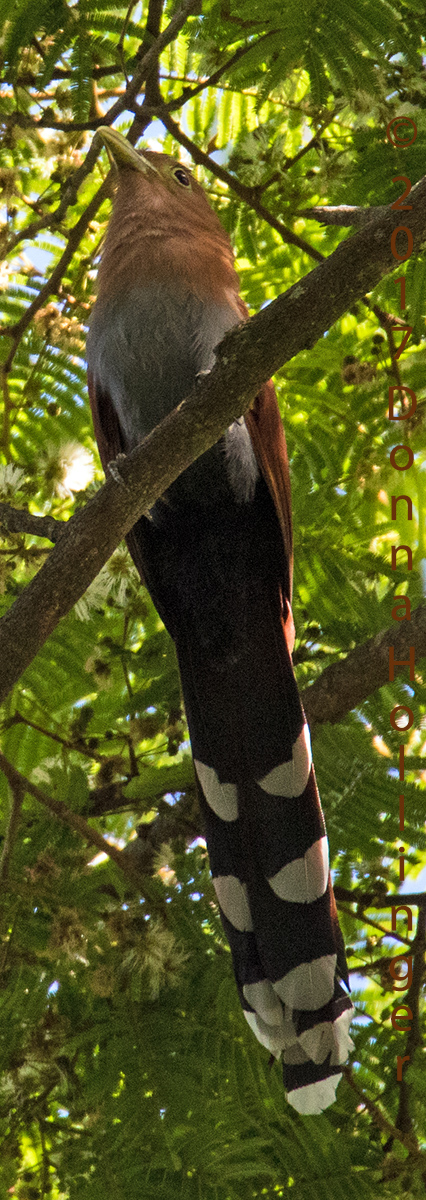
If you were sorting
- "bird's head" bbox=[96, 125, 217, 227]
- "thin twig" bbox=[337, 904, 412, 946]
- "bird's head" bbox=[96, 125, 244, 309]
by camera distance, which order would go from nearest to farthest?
"thin twig" bbox=[337, 904, 412, 946] < "bird's head" bbox=[96, 125, 244, 309] < "bird's head" bbox=[96, 125, 217, 227]

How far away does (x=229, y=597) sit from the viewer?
2.83 m

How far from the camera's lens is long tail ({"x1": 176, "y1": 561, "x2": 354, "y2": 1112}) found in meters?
2.35

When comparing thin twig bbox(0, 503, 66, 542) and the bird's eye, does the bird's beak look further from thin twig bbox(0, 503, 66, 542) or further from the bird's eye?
thin twig bbox(0, 503, 66, 542)

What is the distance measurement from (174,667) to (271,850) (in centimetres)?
57

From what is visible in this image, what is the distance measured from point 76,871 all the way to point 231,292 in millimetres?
1467

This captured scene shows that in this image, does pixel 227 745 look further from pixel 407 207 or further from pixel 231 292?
pixel 407 207

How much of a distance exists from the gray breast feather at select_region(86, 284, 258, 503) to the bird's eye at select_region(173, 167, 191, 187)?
50 cm

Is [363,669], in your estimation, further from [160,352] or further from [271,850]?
[160,352]

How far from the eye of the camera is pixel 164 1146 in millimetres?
2205

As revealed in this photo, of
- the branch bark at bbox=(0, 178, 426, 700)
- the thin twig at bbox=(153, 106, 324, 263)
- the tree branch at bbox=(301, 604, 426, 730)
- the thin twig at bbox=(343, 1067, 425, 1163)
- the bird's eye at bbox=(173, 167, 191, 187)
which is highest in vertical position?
the bird's eye at bbox=(173, 167, 191, 187)

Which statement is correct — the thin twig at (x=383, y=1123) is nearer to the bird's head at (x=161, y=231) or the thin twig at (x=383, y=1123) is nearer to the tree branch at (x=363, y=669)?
the tree branch at (x=363, y=669)

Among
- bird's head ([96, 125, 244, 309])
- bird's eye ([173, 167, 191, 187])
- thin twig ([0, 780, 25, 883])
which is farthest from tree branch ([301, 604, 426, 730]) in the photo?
bird's eye ([173, 167, 191, 187])

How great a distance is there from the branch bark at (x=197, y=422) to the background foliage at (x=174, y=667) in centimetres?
47

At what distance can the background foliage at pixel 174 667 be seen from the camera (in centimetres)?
230
